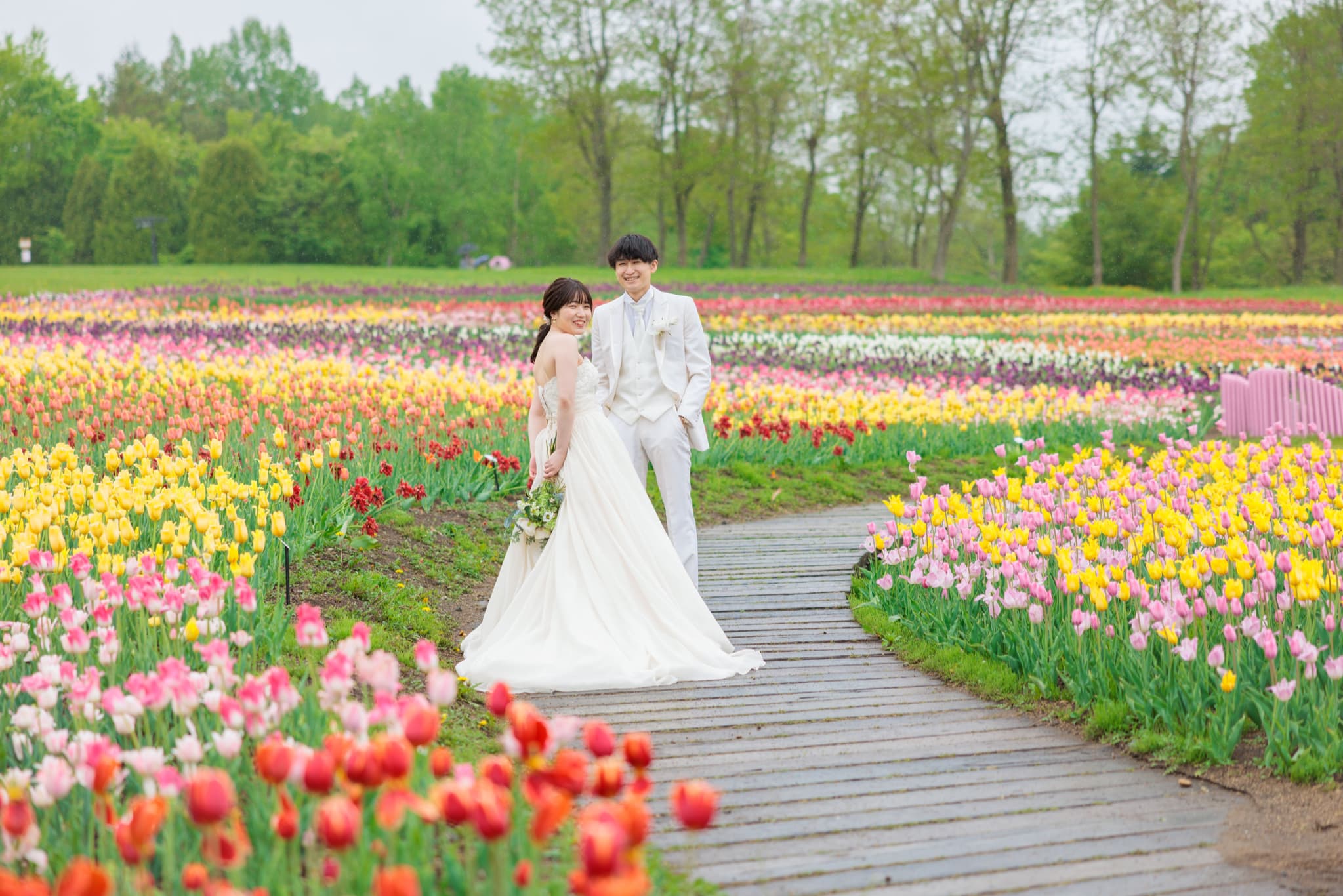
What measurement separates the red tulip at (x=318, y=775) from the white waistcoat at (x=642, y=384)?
3.86 m

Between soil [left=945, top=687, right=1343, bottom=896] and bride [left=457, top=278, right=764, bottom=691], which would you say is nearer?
soil [left=945, top=687, right=1343, bottom=896]

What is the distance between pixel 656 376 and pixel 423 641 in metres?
3.41

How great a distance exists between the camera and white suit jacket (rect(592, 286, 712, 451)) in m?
5.96

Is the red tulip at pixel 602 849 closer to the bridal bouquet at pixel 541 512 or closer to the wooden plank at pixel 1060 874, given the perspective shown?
the wooden plank at pixel 1060 874

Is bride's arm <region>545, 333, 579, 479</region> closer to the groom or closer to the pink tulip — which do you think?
the groom

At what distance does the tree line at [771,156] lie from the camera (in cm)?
4134

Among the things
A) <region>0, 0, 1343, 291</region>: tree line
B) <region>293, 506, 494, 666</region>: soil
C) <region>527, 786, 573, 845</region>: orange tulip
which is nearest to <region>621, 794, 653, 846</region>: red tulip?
<region>527, 786, 573, 845</region>: orange tulip

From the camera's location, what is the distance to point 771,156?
5075cm

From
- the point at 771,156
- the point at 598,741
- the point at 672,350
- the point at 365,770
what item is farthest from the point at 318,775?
the point at 771,156

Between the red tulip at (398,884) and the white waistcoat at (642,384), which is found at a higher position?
the white waistcoat at (642,384)

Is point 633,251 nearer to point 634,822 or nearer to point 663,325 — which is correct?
point 663,325

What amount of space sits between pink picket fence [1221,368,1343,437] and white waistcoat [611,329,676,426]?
916cm

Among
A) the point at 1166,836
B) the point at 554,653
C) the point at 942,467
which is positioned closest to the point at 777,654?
the point at 554,653

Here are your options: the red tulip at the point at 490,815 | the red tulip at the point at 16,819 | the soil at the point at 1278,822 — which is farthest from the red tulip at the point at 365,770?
the soil at the point at 1278,822
